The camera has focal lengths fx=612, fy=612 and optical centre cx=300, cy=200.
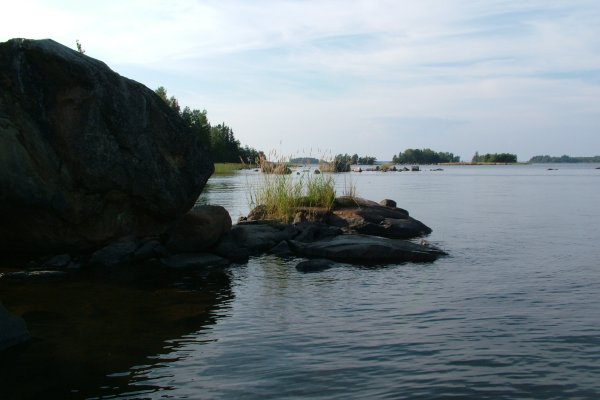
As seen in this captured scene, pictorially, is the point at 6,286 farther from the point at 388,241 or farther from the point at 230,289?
the point at 388,241

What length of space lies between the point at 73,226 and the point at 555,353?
942 centimetres

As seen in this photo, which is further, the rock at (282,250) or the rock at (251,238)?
the rock at (282,250)

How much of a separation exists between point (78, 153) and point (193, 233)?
339cm

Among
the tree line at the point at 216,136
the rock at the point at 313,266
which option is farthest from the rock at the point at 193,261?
the tree line at the point at 216,136

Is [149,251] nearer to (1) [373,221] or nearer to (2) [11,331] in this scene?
(2) [11,331]

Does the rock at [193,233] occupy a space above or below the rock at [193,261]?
above

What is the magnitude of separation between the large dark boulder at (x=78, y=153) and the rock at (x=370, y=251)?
3.27m

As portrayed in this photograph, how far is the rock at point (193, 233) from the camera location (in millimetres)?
14141

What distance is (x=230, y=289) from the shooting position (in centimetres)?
1082

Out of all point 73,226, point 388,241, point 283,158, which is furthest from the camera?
point 283,158


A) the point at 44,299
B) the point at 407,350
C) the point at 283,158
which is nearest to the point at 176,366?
the point at 407,350

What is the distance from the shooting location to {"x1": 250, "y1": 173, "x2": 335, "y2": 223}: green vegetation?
19281 millimetres

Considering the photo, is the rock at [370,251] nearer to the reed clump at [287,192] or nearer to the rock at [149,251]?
the rock at [149,251]

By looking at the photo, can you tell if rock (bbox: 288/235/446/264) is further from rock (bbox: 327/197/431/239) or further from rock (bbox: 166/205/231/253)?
rock (bbox: 327/197/431/239)
